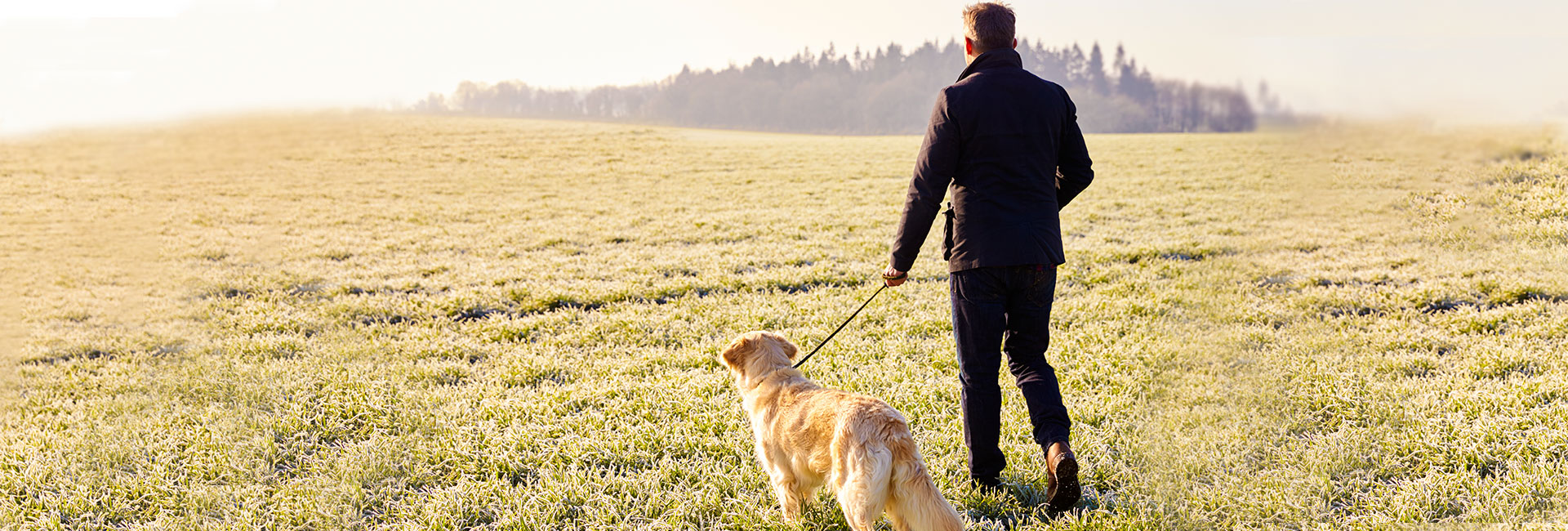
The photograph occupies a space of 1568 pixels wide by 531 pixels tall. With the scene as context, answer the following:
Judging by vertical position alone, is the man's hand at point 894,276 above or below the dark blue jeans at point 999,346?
above

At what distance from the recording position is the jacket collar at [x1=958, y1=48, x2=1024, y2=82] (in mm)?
3674

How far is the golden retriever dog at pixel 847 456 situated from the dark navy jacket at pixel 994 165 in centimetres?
96

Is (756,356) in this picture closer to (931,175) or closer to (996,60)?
(931,175)

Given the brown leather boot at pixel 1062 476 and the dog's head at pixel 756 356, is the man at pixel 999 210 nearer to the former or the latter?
the brown leather boot at pixel 1062 476

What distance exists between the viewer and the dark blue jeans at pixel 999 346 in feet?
12.4

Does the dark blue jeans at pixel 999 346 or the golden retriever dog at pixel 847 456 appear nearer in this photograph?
the golden retriever dog at pixel 847 456

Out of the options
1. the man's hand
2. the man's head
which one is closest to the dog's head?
the man's hand

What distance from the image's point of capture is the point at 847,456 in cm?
338

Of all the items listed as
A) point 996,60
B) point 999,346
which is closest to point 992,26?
point 996,60

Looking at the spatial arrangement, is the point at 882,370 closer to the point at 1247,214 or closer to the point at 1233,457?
the point at 1233,457

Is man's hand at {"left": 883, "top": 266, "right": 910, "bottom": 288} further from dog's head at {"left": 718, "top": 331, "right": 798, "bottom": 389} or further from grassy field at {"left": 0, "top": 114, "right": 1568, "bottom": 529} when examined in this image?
Answer: grassy field at {"left": 0, "top": 114, "right": 1568, "bottom": 529}

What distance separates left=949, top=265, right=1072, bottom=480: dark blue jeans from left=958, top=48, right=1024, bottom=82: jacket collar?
1.03 m

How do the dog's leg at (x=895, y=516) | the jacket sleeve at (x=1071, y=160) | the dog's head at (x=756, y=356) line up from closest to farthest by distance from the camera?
the dog's leg at (x=895, y=516) → the jacket sleeve at (x=1071, y=160) → the dog's head at (x=756, y=356)

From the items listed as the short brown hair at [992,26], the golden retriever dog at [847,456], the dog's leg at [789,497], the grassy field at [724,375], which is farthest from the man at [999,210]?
the dog's leg at [789,497]
